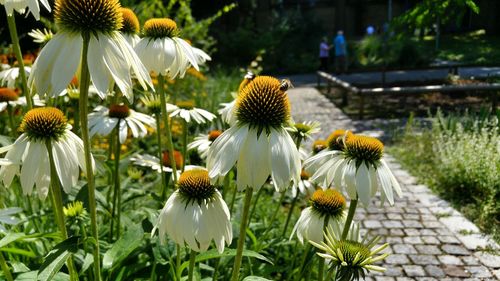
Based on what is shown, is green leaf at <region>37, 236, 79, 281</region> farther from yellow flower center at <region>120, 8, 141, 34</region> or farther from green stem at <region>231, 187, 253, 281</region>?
yellow flower center at <region>120, 8, 141, 34</region>

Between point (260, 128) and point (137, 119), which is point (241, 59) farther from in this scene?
point (260, 128)

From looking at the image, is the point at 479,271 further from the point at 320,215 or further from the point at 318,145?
the point at 320,215

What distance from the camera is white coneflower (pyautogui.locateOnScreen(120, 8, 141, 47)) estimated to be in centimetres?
137

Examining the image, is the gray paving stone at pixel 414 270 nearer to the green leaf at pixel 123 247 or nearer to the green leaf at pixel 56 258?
the green leaf at pixel 123 247

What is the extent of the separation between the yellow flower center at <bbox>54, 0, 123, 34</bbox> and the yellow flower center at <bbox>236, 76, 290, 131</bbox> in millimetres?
297

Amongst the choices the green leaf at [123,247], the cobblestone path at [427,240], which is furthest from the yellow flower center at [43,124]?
the cobblestone path at [427,240]

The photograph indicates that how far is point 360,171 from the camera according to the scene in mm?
1177

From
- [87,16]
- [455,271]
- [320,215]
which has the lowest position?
[455,271]

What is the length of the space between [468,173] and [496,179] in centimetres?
24

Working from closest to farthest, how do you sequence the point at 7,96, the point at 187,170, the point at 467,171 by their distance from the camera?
the point at 187,170 → the point at 7,96 → the point at 467,171

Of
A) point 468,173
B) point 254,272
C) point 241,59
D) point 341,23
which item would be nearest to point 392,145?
point 468,173

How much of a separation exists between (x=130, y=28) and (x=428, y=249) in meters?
2.28

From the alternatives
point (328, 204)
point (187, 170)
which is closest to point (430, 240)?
point (328, 204)

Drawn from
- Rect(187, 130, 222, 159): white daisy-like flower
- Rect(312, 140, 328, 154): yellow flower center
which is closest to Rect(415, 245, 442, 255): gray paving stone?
Rect(312, 140, 328, 154): yellow flower center
